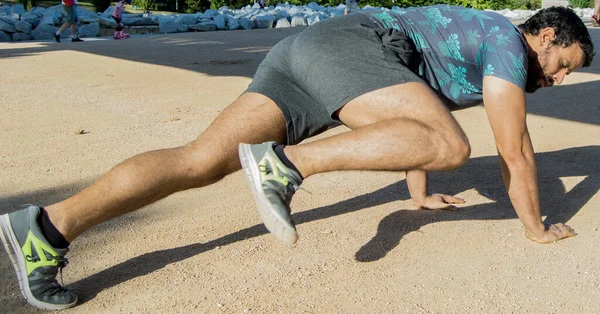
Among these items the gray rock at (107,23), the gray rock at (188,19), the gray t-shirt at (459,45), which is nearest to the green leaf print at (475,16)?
the gray t-shirt at (459,45)

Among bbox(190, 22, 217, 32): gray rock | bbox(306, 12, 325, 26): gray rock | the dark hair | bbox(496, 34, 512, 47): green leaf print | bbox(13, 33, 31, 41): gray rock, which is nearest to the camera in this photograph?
bbox(496, 34, 512, 47): green leaf print

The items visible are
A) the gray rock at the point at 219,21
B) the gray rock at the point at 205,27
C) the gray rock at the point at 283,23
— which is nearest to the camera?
the gray rock at the point at 205,27

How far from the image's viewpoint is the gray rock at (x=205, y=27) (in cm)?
1708

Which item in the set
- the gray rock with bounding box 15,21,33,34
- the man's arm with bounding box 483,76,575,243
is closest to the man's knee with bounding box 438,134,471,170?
the man's arm with bounding box 483,76,575,243

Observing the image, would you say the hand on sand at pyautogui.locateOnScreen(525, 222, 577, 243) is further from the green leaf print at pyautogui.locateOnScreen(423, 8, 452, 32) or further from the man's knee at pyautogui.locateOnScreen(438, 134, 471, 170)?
the green leaf print at pyautogui.locateOnScreen(423, 8, 452, 32)

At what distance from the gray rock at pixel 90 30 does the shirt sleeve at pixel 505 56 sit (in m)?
14.1

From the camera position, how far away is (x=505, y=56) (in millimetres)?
2771

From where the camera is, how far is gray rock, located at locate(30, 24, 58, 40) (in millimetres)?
15148

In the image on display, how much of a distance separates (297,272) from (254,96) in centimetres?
76

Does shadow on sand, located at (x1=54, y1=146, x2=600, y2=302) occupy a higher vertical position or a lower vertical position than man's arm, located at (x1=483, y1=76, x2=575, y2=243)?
lower

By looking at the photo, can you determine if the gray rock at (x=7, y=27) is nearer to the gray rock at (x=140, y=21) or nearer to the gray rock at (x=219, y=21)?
the gray rock at (x=140, y=21)

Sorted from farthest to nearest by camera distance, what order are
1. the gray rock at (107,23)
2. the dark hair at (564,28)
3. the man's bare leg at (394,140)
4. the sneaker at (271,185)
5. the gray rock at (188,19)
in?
the gray rock at (188,19), the gray rock at (107,23), the dark hair at (564,28), the man's bare leg at (394,140), the sneaker at (271,185)

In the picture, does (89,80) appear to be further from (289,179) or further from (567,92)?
(289,179)

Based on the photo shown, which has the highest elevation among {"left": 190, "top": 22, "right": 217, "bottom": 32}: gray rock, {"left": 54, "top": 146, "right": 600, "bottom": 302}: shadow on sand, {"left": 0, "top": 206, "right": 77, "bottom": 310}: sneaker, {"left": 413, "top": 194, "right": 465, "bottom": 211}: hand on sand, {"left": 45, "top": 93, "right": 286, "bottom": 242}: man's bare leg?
{"left": 45, "top": 93, "right": 286, "bottom": 242}: man's bare leg
